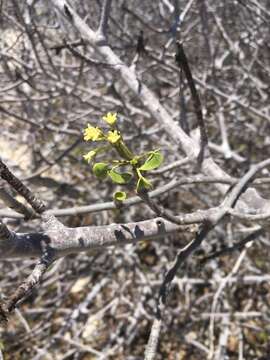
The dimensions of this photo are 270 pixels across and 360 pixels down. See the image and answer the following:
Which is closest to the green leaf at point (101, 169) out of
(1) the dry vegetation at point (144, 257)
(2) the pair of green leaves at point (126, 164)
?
(2) the pair of green leaves at point (126, 164)

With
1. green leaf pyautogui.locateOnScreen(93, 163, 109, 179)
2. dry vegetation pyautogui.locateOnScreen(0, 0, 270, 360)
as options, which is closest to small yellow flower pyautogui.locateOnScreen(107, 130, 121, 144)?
green leaf pyautogui.locateOnScreen(93, 163, 109, 179)

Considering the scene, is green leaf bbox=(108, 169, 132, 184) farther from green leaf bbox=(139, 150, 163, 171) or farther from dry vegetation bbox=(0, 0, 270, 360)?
dry vegetation bbox=(0, 0, 270, 360)

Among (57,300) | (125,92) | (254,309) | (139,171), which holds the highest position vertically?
(125,92)

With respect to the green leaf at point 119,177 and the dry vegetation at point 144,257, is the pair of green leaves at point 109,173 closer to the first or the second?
the green leaf at point 119,177

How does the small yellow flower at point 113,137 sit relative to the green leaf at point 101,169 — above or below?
above

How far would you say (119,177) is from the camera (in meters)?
0.88

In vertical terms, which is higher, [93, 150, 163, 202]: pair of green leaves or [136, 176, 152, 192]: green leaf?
[93, 150, 163, 202]: pair of green leaves

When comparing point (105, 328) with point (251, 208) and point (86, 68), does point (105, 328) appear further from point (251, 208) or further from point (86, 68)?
point (251, 208)

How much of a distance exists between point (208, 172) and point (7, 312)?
3.13 feet

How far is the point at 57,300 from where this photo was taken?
3.53 metres

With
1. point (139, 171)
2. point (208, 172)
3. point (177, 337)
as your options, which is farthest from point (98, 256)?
point (139, 171)

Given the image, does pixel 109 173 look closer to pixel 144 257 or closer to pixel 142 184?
pixel 142 184

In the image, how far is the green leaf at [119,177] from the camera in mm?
867

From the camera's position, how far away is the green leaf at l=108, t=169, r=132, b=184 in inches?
34.1
